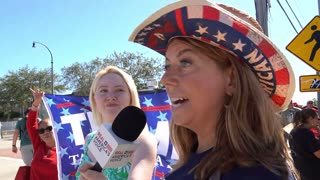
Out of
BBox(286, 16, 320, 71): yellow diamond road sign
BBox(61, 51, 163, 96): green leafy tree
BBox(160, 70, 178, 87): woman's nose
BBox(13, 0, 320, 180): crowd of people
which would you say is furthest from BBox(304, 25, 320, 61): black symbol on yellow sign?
BBox(61, 51, 163, 96): green leafy tree

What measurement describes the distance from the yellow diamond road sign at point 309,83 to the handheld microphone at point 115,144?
25.0ft

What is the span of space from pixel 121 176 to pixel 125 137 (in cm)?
66

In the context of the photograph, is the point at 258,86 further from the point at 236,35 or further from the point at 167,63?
the point at 167,63

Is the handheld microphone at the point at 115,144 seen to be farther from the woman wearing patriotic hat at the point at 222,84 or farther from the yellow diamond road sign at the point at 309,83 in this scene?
the yellow diamond road sign at the point at 309,83

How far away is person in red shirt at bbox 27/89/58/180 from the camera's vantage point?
4.48 meters

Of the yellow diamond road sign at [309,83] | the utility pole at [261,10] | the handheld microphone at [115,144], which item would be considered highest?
the utility pole at [261,10]

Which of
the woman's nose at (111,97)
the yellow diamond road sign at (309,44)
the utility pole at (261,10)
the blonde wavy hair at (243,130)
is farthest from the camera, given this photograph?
the utility pole at (261,10)

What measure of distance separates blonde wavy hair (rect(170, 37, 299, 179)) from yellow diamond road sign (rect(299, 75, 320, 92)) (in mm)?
7674

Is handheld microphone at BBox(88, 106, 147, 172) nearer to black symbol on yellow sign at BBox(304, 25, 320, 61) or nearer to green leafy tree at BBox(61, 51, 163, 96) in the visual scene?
black symbol on yellow sign at BBox(304, 25, 320, 61)

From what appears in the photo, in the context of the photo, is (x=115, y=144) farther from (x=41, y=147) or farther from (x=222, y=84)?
(x=41, y=147)

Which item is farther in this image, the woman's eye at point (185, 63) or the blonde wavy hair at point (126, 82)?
the blonde wavy hair at point (126, 82)

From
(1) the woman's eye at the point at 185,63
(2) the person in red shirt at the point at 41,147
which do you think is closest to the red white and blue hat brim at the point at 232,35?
(1) the woman's eye at the point at 185,63

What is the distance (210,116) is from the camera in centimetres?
169

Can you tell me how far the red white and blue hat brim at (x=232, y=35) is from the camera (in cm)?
158
